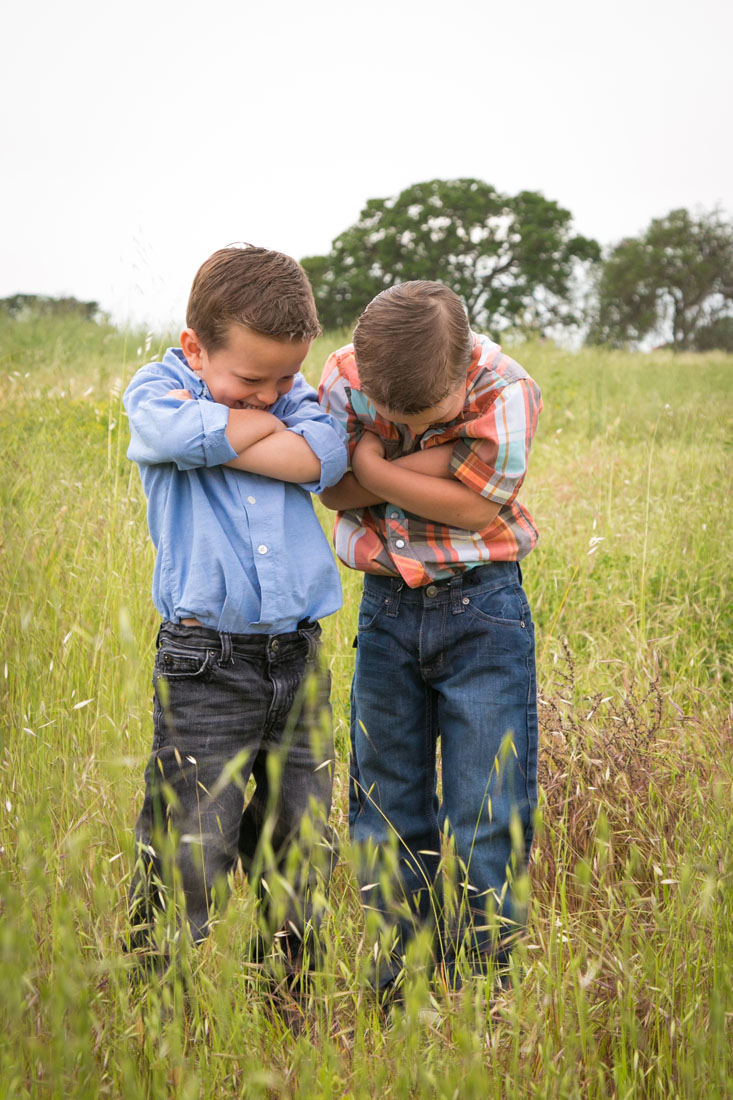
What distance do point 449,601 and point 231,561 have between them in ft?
1.45

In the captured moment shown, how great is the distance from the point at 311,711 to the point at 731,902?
0.80 m

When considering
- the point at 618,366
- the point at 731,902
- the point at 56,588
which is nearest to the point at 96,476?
the point at 56,588

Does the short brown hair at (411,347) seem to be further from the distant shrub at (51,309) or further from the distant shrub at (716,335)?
the distant shrub at (716,335)

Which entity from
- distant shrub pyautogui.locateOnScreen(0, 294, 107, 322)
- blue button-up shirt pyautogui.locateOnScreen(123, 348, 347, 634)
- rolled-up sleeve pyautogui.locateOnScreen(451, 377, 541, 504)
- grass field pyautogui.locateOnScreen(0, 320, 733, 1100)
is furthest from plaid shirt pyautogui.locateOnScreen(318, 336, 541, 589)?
distant shrub pyautogui.locateOnScreen(0, 294, 107, 322)

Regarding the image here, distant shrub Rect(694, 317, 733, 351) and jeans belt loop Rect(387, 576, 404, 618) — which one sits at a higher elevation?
distant shrub Rect(694, 317, 733, 351)

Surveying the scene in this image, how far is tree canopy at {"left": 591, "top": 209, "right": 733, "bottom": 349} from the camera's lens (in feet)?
111

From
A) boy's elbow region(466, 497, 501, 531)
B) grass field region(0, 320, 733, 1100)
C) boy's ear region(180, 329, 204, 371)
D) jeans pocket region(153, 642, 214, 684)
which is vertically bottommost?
grass field region(0, 320, 733, 1100)

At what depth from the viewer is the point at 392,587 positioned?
1.76 metres

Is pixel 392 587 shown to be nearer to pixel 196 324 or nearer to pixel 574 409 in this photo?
pixel 196 324

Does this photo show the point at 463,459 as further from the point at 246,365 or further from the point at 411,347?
the point at 246,365

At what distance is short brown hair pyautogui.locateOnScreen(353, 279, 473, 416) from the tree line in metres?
26.0

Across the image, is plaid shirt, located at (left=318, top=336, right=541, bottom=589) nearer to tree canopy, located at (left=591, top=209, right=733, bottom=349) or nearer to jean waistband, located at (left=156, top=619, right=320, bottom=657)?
jean waistband, located at (left=156, top=619, right=320, bottom=657)

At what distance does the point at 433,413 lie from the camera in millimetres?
1567

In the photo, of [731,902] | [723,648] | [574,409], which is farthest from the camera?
[574,409]
